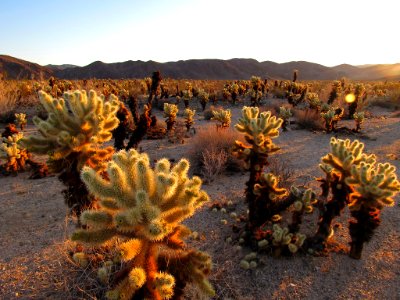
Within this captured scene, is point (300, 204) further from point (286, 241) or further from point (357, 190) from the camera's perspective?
point (357, 190)

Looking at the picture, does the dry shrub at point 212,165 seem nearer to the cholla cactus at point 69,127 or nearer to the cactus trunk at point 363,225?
the cholla cactus at point 69,127

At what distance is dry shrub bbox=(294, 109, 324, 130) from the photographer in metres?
11.3

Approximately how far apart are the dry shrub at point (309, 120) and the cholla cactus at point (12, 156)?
8.44 m

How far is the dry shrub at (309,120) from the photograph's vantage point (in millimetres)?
11328

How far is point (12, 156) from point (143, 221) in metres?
5.78

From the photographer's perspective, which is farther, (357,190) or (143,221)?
(357,190)

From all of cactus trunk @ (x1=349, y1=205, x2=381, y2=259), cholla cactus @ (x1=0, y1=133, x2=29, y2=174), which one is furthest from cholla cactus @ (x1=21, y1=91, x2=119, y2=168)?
cholla cactus @ (x1=0, y1=133, x2=29, y2=174)

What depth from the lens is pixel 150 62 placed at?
6950 centimetres

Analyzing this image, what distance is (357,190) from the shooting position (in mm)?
3807

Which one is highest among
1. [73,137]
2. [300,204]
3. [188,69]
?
[73,137]

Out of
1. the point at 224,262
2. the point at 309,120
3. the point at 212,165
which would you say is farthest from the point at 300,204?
the point at 309,120

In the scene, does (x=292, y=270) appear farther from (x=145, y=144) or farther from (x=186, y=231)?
(x=145, y=144)

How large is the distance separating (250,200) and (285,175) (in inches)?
63.9

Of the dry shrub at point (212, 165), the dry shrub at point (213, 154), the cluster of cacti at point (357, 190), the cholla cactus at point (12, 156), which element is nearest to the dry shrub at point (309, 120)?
the dry shrub at point (213, 154)
